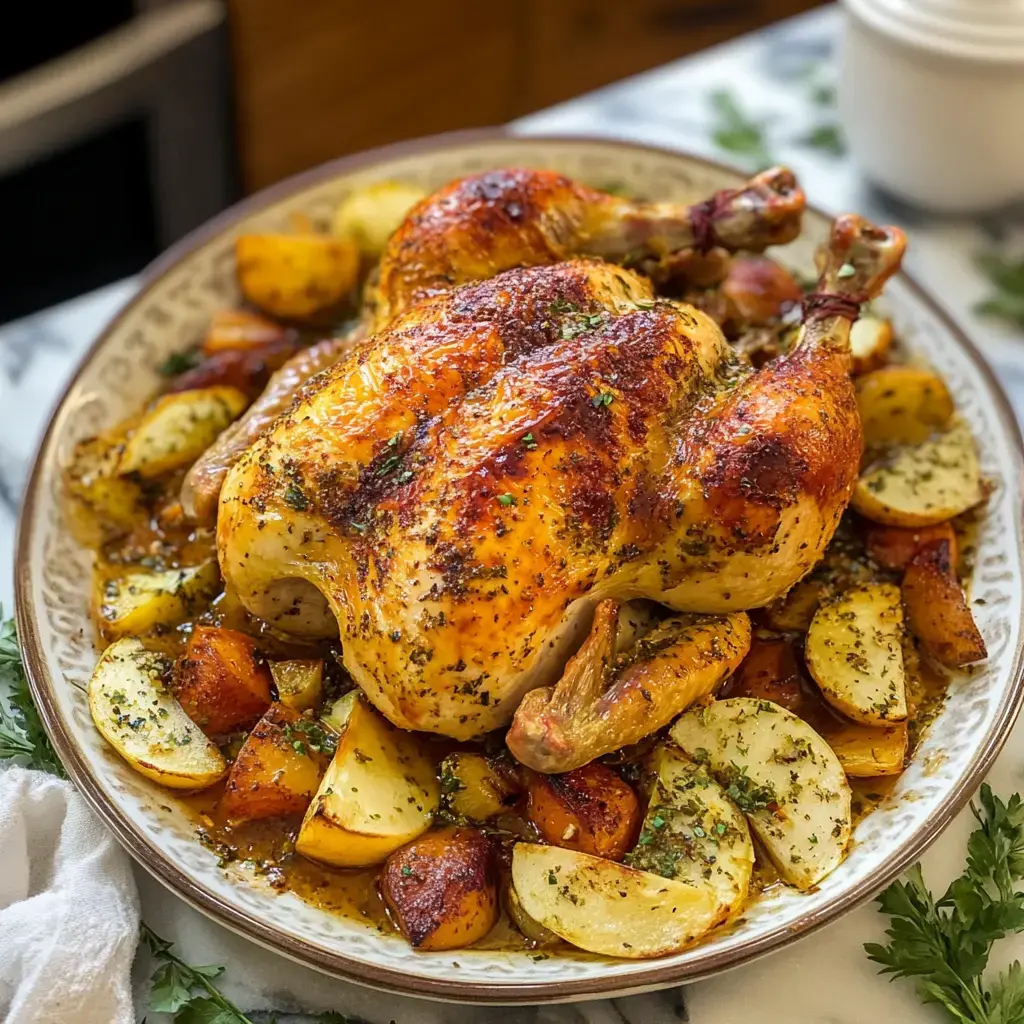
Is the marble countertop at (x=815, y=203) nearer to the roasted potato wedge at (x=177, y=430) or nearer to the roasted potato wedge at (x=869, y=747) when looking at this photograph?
the roasted potato wedge at (x=869, y=747)

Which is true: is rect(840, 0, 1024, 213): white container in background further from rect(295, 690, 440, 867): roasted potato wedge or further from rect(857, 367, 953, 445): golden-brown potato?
rect(295, 690, 440, 867): roasted potato wedge

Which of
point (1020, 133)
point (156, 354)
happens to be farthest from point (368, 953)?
point (1020, 133)

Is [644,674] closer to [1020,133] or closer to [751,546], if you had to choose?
[751,546]

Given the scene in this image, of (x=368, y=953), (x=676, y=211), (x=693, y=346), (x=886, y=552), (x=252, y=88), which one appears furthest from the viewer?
(x=252, y=88)

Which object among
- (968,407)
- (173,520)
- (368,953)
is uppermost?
(968,407)

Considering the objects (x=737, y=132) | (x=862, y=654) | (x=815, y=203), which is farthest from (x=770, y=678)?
(x=737, y=132)

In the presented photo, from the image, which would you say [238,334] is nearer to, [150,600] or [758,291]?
[150,600]

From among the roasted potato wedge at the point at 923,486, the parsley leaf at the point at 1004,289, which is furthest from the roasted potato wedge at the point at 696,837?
the parsley leaf at the point at 1004,289
